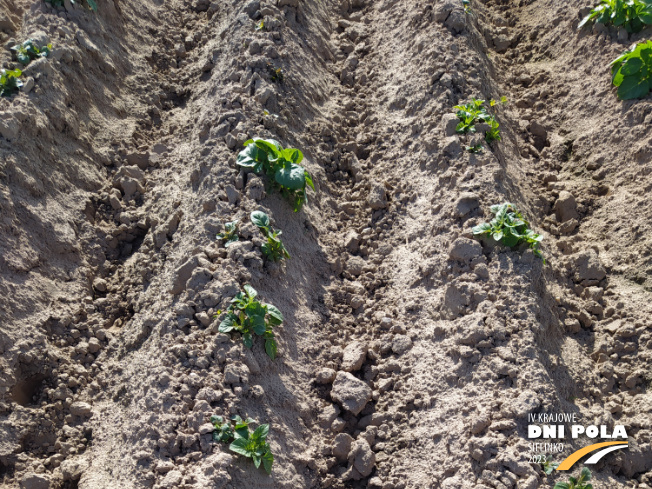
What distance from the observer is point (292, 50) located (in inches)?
210

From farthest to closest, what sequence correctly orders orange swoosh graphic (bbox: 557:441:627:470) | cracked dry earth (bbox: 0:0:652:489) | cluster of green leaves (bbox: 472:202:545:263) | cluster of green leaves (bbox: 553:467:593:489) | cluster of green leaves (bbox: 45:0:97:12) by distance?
cluster of green leaves (bbox: 45:0:97:12), cluster of green leaves (bbox: 472:202:545:263), cracked dry earth (bbox: 0:0:652:489), orange swoosh graphic (bbox: 557:441:627:470), cluster of green leaves (bbox: 553:467:593:489)

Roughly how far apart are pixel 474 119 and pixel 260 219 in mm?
2045

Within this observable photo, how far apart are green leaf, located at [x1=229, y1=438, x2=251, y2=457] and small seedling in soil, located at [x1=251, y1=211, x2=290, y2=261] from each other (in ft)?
4.38

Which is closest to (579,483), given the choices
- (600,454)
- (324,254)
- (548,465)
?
(548,465)

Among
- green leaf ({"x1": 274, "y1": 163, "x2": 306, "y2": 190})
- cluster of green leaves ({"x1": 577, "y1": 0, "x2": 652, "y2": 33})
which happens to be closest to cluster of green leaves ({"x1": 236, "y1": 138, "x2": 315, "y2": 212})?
green leaf ({"x1": 274, "y1": 163, "x2": 306, "y2": 190})

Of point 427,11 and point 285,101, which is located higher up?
point 427,11

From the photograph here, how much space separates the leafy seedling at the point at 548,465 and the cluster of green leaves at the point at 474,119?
2534 millimetres

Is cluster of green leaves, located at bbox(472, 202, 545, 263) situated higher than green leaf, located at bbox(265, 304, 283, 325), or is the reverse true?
cluster of green leaves, located at bbox(472, 202, 545, 263)

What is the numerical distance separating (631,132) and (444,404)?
9.54 ft

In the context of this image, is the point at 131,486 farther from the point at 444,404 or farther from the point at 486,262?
the point at 486,262

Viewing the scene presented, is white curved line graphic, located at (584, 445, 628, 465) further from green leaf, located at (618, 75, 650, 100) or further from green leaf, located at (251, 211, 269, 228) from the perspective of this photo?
green leaf, located at (618, 75, 650, 100)

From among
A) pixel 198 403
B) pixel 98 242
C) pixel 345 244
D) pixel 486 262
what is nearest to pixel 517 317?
pixel 486 262

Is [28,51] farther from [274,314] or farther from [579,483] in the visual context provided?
[579,483]

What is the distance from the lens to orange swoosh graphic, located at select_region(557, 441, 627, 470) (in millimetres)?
3129
